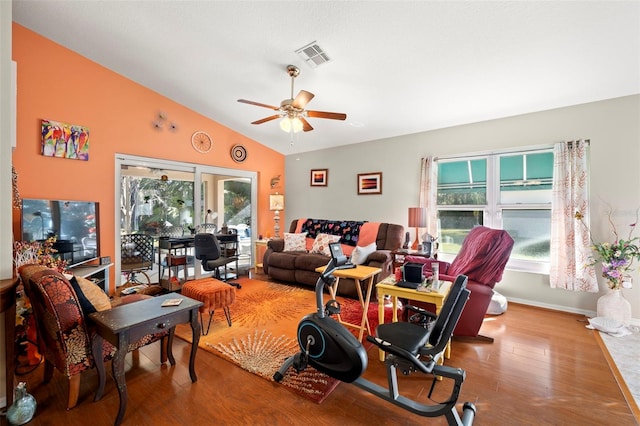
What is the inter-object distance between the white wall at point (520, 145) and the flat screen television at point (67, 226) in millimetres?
3599

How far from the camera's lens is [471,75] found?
296 centimetres

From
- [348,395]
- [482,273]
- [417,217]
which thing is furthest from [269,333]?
[417,217]

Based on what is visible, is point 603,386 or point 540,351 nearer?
point 603,386

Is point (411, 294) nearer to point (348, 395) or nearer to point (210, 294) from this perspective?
point (348, 395)

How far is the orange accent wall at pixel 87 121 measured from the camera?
10.2 feet

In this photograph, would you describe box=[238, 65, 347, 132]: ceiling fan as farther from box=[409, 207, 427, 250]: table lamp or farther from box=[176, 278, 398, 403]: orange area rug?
box=[176, 278, 398, 403]: orange area rug

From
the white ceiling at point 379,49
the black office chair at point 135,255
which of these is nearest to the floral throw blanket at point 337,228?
the white ceiling at point 379,49

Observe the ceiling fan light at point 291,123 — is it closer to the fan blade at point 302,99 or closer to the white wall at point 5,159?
the fan blade at point 302,99

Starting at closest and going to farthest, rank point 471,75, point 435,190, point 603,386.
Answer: point 603,386 < point 471,75 < point 435,190

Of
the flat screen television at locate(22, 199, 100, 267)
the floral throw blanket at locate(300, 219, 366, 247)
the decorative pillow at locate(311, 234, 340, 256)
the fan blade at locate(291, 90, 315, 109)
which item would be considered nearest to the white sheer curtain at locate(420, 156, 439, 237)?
the floral throw blanket at locate(300, 219, 366, 247)

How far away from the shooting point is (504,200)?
387 cm

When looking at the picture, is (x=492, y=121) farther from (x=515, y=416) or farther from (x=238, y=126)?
(x=238, y=126)

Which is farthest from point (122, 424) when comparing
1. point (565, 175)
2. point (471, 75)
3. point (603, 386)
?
point (565, 175)

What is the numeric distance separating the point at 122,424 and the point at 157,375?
48 cm
